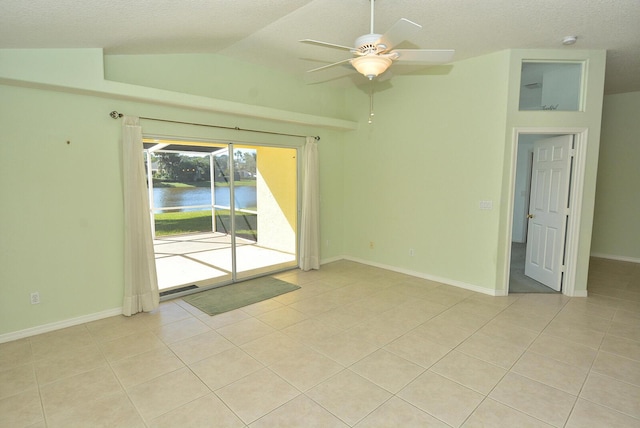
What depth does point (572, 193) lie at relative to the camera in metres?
4.18

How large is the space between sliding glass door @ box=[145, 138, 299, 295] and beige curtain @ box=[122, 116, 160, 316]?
1.33 feet

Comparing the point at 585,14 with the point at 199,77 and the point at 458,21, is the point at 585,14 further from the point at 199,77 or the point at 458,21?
the point at 199,77

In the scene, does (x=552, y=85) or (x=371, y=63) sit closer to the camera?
(x=371, y=63)

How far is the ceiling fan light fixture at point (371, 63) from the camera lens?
2.48 metres

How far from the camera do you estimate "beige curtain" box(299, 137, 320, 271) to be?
17.8ft

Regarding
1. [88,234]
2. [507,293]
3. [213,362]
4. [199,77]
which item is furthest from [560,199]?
[88,234]

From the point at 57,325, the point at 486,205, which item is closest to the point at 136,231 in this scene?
the point at 57,325

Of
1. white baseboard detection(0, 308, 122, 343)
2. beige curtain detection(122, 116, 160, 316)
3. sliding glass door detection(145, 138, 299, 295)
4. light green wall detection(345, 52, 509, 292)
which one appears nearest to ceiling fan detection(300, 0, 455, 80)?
light green wall detection(345, 52, 509, 292)

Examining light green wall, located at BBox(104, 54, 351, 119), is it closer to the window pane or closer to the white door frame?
the window pane

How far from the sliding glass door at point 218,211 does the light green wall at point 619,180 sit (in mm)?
6001

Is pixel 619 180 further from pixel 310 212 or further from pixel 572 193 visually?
pixel 310 212

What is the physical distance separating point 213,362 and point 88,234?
6.73ft

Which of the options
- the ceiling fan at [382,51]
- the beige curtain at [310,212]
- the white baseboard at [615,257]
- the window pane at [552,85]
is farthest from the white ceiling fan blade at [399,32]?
the white baseboard at [615,257]

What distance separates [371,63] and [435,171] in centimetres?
283
